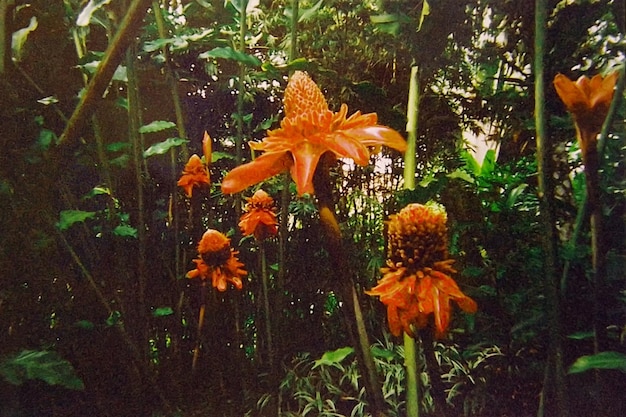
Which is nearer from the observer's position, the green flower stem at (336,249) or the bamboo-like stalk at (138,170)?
the green flower stem at (336,249)

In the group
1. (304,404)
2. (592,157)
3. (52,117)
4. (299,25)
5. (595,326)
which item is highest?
(299,25)

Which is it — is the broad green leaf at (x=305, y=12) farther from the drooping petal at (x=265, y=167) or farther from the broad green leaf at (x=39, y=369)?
the broad green leaf at (x=39, y=369)

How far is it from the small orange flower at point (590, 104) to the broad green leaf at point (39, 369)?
0.82m

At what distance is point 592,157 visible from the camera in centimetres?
69

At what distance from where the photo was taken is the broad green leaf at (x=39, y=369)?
83 centimetres

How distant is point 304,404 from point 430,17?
2.27 feet

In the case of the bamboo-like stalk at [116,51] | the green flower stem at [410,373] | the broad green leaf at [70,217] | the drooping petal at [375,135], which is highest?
the bamboo-like stalk at [116,51]

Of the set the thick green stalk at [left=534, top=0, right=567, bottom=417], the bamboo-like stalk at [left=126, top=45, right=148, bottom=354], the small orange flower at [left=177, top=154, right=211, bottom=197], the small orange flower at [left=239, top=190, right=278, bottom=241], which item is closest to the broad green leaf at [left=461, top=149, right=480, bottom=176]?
the thick green stalk at [left=534, top=0, right=567, bottom=417]

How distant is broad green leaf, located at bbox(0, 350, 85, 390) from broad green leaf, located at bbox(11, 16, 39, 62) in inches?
21.2

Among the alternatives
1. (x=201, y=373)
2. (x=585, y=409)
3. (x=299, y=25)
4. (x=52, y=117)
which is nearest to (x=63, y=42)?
(x=52, y=117)

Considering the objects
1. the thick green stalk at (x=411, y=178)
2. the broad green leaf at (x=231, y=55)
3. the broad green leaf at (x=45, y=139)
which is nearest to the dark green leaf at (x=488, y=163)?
the thick green stalk at (x=411, y=178)

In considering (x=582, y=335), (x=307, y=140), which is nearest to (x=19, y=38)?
(x=307, y=140)

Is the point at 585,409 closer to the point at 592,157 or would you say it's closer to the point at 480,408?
the point at 480,408

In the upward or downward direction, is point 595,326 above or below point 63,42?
below
